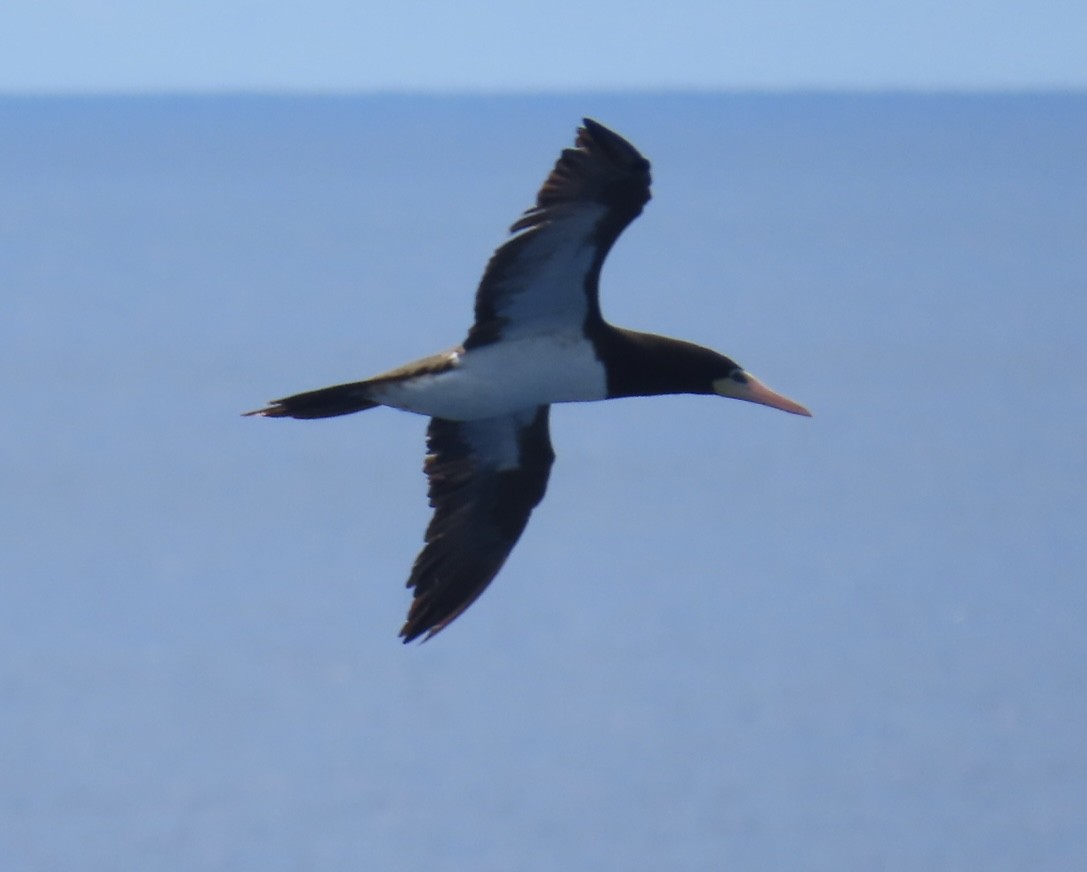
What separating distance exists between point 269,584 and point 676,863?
48.6ft

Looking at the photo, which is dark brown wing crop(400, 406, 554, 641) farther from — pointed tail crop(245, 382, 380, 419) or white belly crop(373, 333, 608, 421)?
pointed tail crop(245, 382, 380, 419)

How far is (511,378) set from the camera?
34.8ft

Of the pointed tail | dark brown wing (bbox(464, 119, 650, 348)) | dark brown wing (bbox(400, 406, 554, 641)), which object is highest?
dark brown wing (bbox(464, 119, 650, 348))

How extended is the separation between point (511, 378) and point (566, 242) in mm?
586

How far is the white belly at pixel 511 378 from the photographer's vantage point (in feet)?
34.8

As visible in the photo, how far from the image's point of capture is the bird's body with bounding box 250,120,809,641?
10.2m

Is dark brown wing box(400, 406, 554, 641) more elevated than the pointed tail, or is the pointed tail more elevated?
the pointed tail

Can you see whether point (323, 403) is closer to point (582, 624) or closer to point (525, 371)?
point (525, 371)

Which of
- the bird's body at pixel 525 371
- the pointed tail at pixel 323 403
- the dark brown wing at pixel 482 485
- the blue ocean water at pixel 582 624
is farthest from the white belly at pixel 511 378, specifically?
the blue ocean water at pixel 582 624

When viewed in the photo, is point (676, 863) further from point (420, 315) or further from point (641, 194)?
point (420, 315)

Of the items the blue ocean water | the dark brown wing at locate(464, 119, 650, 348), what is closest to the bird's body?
the dark brown wing at locate(464, 119, 650, 348)

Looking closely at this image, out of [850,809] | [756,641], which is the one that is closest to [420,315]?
[756,641]

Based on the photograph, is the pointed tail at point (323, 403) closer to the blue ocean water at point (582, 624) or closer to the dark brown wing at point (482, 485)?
the dark brown wing at point (482, 485)

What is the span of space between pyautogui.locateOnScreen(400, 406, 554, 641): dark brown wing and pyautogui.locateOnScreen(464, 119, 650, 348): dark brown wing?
86 cm
